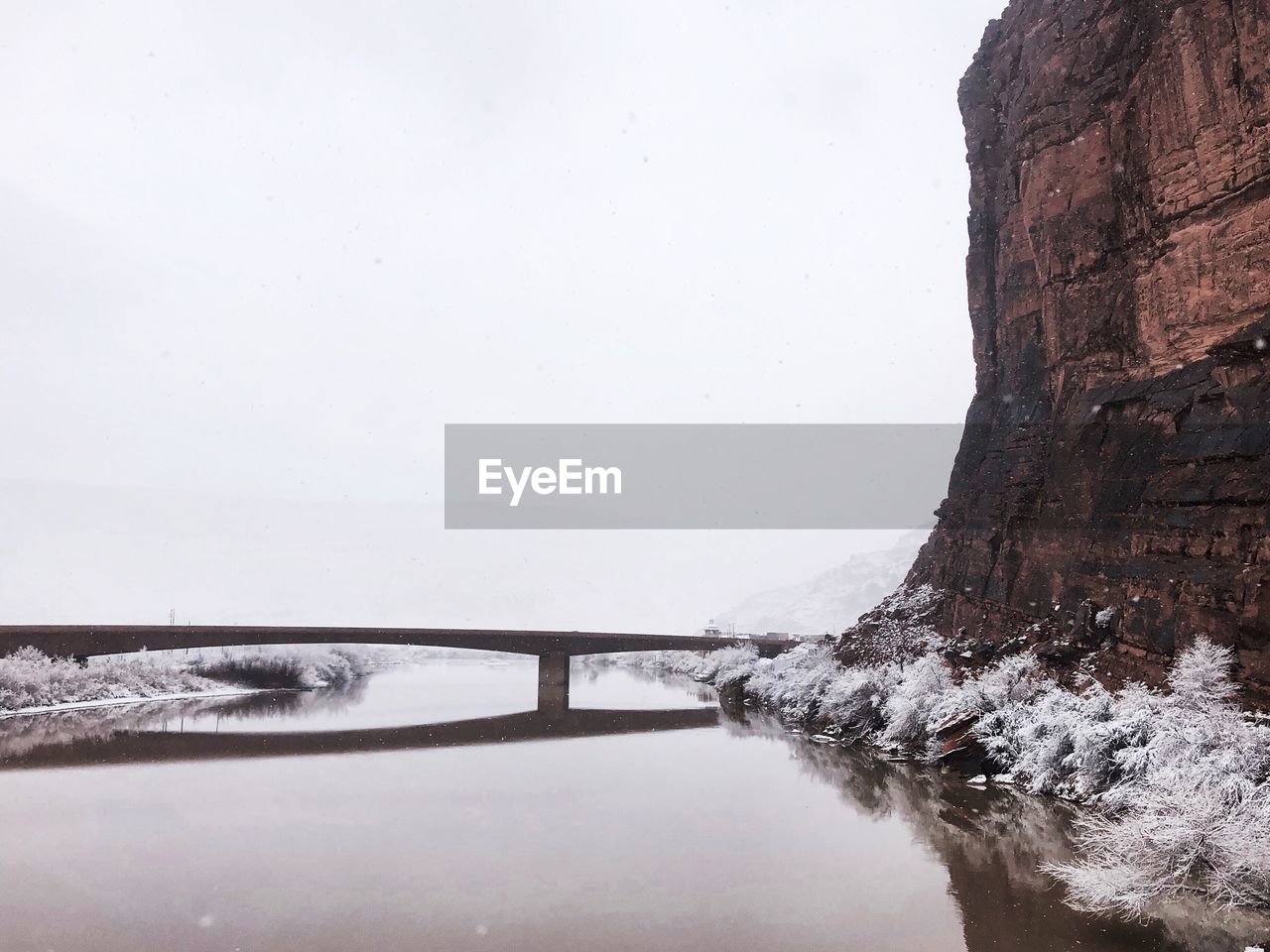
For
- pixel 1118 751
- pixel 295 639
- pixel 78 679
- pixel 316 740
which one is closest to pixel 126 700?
pixel 78 679

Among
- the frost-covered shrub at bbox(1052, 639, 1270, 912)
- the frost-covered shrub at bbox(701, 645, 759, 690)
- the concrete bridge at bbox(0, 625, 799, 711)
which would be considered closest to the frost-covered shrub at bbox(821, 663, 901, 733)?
the frost-covered shrub at bbox(1052, 639, 1270, 912)

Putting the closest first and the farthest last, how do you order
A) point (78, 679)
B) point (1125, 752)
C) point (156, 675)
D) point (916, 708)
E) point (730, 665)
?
point (1125, 752) → point (916, 708) → point (78, 679) → point (156, 675) → point (730, 665)

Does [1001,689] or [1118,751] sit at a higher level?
[1001,689]

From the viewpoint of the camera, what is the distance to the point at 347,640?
186 ft

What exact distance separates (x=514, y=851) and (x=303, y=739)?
76.2ft

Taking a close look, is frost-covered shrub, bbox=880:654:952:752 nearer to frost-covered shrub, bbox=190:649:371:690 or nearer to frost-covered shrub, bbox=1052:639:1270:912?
frost-covered shrub, bbox=1052:639:1270:912

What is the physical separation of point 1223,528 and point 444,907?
21.1 m

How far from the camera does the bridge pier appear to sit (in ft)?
193

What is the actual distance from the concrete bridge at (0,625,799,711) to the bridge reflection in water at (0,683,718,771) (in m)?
5.99

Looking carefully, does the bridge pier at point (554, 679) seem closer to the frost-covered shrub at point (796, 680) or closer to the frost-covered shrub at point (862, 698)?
the frost-covered shrub at point (796, 680)

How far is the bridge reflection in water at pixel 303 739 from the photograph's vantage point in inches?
1161

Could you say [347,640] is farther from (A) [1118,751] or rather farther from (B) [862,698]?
(A) [1118,751]

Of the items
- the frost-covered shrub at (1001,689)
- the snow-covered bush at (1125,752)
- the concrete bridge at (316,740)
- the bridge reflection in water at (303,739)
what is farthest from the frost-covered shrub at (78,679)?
the frost-covered shrub at (1001,689)

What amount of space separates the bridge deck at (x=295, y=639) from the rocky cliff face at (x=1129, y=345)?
32.5 metres
